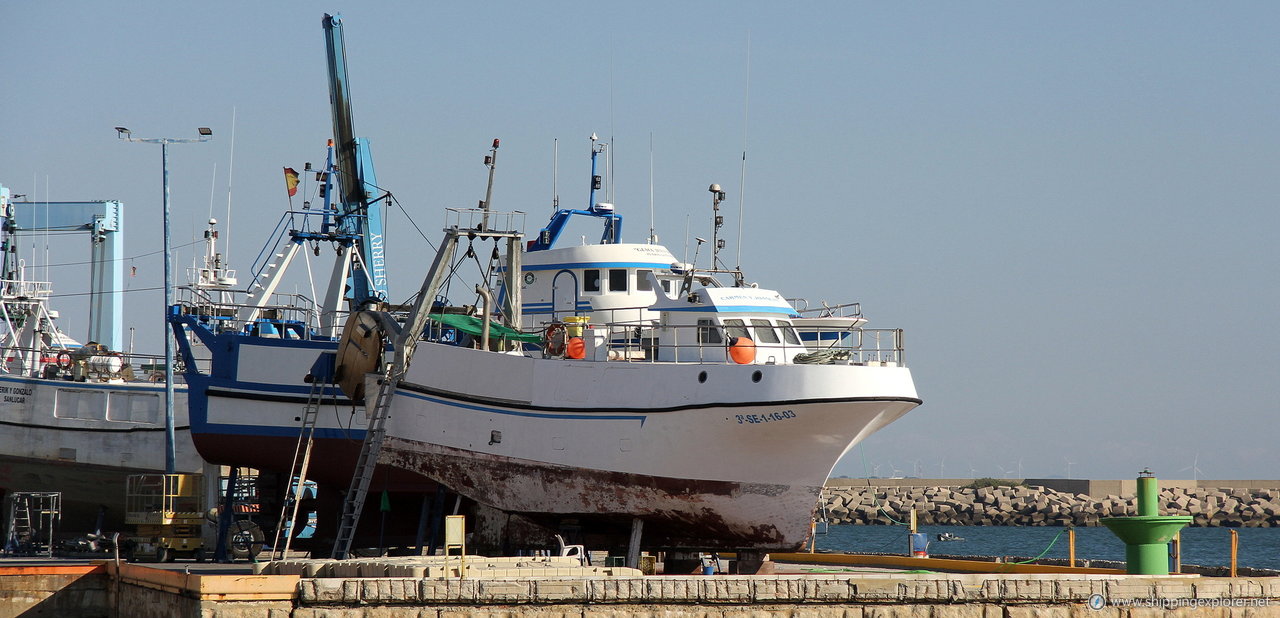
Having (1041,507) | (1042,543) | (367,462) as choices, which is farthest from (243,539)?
(1041,507)

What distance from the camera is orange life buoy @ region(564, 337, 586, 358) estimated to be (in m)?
21.7

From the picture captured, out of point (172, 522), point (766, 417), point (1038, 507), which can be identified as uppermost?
point (766, 417)

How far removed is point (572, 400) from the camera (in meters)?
21.5

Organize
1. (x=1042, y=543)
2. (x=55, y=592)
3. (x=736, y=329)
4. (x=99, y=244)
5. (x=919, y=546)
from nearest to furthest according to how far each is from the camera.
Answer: (x=55, y=592)
(x=736, y=329)
(x=919, y=546)
(x=99, y=244)
(x=1042, y=543)

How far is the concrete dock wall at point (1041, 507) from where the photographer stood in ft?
209

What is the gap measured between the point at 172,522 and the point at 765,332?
10881 mm

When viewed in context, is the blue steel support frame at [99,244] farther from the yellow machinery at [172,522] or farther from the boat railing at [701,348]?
the boat railing at [701,348]

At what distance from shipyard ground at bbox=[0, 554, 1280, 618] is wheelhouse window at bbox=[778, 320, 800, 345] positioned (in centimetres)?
546

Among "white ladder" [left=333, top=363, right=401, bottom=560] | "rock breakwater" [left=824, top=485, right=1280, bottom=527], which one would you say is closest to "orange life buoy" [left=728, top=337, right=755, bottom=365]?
"white ladder" [left=333, top=363, right=401, bottom=560]

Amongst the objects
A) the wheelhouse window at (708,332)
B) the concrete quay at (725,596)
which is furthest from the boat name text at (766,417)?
the concrete quay at (725,596)

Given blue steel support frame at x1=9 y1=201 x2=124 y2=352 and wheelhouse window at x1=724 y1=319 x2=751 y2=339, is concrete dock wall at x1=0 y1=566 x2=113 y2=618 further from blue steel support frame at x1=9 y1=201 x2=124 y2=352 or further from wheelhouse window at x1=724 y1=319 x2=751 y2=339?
blue steel support frame at x1=9 y1=201 x2=124 y2=352

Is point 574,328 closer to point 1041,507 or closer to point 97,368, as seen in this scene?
point 97,368

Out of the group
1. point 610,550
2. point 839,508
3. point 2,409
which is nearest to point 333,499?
point 610,550

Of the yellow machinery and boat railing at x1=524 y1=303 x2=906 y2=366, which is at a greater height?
boat railing at x1=524 y1=303 x2=906 y2=366
